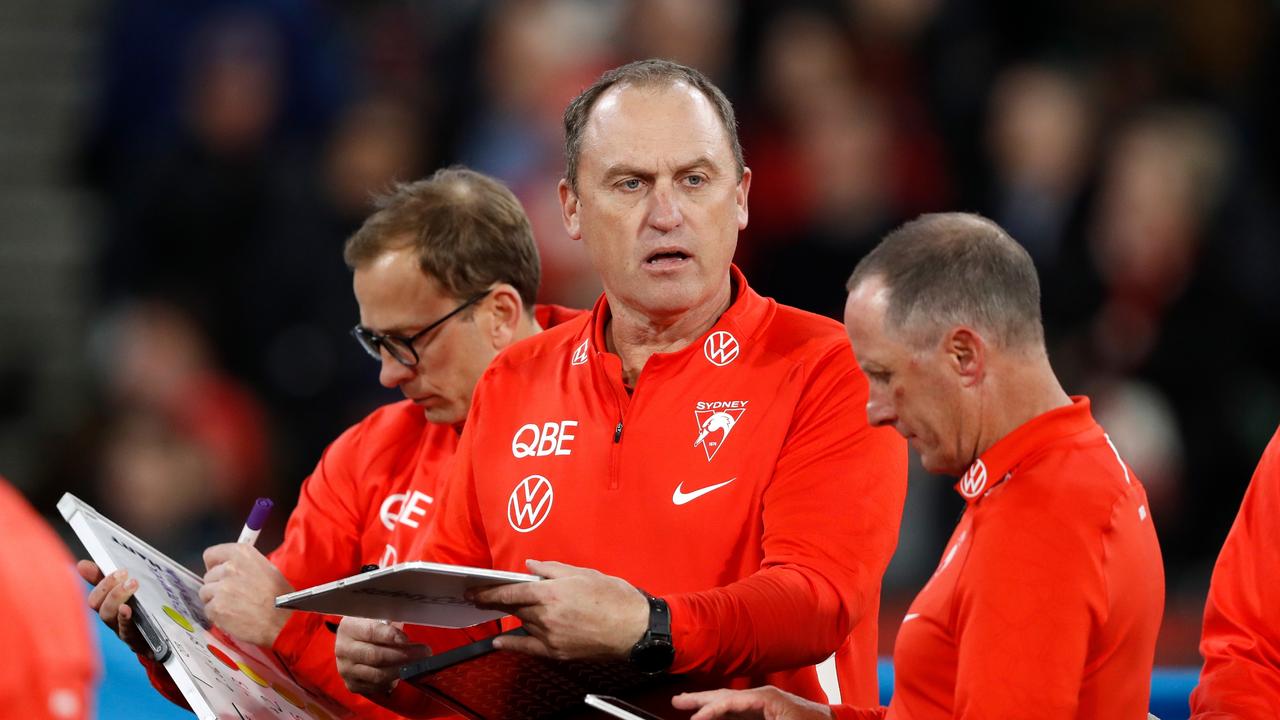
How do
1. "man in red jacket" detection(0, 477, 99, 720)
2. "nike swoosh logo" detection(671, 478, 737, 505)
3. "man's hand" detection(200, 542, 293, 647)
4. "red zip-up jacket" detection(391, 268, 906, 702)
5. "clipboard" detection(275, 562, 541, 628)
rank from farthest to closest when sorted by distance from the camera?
"man's hand" detection(200, 542, 293, 647) → "nike swoosh logo" detection(671, 478, 737, 505) → "red zip-up jacket" detection(391, 268, 906, 702) → "clipboard" detection(275, 562, 541, 628) → "man in red jacket" detection(0, 477, 99, 720)

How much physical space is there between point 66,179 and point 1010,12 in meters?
4.76

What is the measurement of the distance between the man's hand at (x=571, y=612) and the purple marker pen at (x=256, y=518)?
0.92m

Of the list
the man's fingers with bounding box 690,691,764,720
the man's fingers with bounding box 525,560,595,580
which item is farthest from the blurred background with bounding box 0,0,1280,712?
the man's fingers with bounding box 525,560,595,580

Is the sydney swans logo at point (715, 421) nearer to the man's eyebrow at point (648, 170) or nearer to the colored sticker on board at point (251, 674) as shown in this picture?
the man's eyebrow at point (648, 170)

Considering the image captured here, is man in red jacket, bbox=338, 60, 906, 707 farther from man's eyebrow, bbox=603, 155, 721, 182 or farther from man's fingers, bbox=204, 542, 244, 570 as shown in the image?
man's fingers, bbox=204, 542, 244, 570

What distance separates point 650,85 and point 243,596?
139cm

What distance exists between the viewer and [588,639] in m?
2.68

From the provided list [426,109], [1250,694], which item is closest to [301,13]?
[426,109]

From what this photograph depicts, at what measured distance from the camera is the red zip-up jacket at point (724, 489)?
292 cm

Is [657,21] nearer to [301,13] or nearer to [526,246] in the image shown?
[301,13]

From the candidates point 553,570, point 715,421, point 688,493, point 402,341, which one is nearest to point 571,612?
point 553,570

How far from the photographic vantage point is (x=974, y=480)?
2680mm

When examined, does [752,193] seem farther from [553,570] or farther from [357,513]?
[553,570]

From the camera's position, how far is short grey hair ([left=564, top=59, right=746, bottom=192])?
3.30 metres
